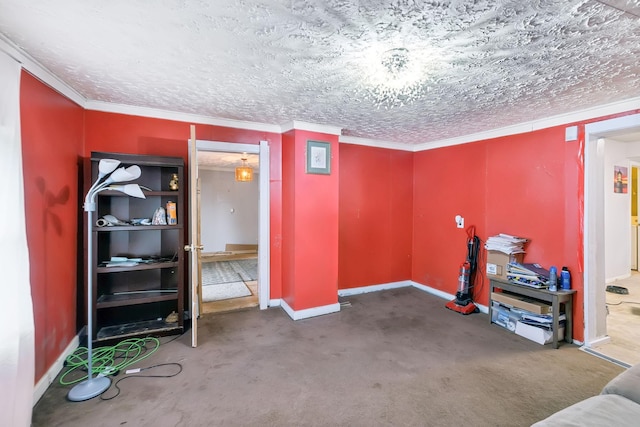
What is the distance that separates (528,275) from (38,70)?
15.4 ft

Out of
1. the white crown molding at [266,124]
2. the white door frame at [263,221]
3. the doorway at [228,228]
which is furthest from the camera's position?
Result: the doorway at [228,228]

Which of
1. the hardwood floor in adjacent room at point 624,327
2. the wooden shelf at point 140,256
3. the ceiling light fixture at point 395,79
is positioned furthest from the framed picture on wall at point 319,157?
the hardwood floor in adjacent room at point 624,327

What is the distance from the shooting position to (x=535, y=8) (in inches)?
53.4

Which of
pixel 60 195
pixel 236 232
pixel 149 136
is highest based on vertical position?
pixel 149 136

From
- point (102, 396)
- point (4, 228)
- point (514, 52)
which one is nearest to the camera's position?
point (4, 228)

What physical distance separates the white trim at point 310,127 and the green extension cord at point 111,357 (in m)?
2.75

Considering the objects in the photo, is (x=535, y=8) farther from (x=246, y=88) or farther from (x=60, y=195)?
(x=60, y=195)

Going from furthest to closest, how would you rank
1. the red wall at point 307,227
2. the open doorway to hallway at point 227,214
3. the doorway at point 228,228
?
Answer: the open doorway to hallway at point 227,214 < the doorway at point 228,228 < the red wall at point 307,227

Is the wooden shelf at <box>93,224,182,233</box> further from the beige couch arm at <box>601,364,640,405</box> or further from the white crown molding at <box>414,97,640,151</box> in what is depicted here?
the white crown molding at <box>414,97,640,151</box>

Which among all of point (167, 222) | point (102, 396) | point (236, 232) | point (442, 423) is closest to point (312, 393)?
point (442, 423)

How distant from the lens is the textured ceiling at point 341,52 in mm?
1399

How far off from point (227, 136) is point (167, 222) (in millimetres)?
1246

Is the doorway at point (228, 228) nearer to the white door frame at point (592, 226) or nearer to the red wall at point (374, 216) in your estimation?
the red wall at point (374, 216)

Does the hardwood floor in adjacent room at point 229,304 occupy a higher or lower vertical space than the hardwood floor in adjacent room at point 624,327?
higher
